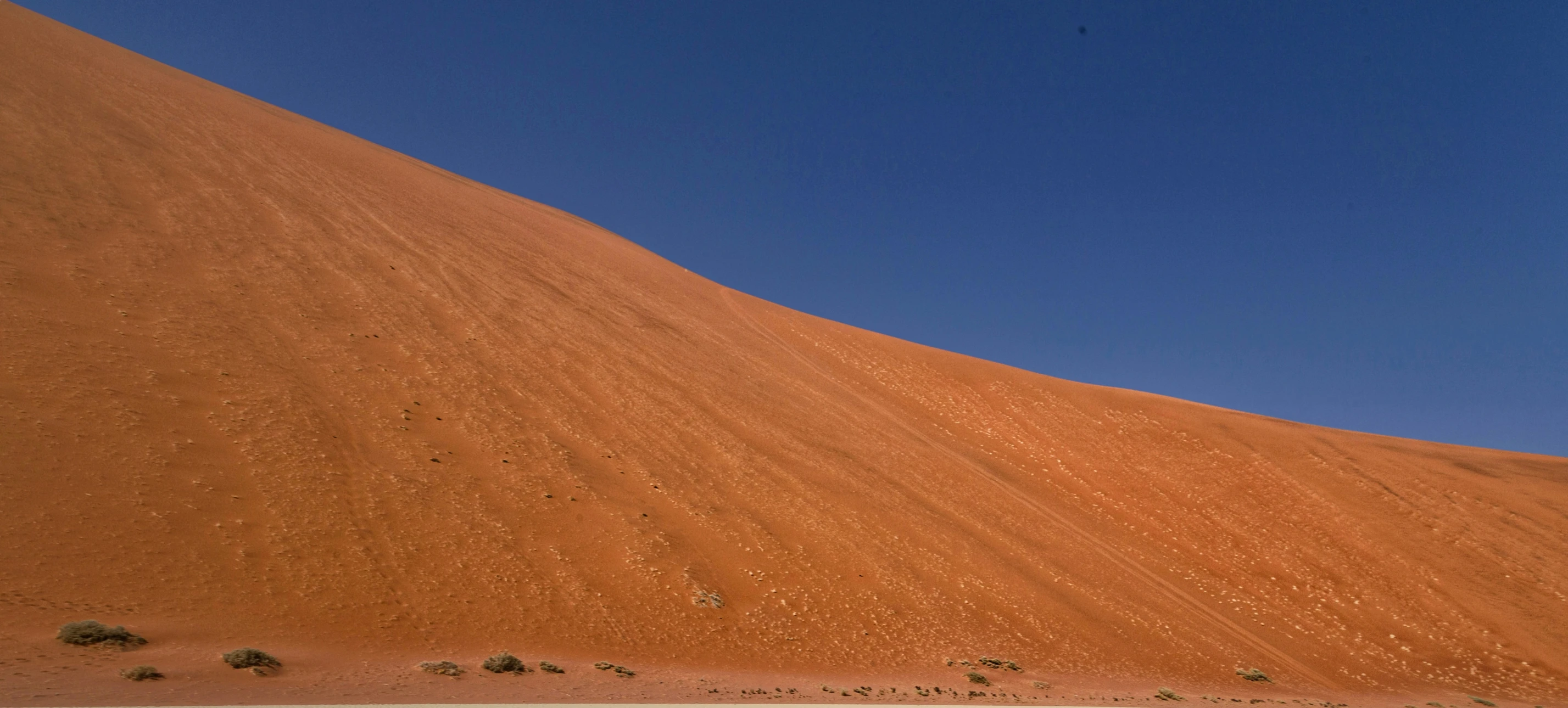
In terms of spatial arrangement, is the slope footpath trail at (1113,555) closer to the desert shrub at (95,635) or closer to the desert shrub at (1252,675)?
the desert shrub at (1252,675)

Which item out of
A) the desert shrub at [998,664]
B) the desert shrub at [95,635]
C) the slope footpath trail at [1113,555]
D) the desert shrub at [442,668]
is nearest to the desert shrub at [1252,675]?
the slope footpath trail at [1113,555]

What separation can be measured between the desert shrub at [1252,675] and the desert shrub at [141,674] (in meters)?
15.3

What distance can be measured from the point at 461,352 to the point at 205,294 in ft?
14.2

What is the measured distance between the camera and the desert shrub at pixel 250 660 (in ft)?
21.5

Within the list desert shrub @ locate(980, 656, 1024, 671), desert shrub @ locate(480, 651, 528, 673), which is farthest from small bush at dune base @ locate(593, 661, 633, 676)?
desert shrub @ locate(980, 656, 1024, 671)

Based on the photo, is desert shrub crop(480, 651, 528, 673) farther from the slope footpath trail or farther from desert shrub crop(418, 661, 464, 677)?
the slope footpath trail

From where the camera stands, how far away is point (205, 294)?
1304 centimetres

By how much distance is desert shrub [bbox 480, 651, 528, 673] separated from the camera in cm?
781

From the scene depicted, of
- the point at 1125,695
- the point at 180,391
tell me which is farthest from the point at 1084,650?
the point at 180,391

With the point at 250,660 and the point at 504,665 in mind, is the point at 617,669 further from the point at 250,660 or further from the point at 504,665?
the point at 250,660

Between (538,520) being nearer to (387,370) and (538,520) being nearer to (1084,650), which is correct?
(387,370)

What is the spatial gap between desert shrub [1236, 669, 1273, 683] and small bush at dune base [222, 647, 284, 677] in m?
14.6

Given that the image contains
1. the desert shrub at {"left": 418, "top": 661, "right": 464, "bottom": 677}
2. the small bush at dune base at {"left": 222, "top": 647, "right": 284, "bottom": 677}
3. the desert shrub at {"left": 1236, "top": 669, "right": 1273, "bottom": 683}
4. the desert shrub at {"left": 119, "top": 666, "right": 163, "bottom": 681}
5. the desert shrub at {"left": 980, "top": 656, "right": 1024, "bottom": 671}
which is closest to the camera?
the desert shrub at {"left": 119, "top": 666, "right": 163, "bottom": 681}

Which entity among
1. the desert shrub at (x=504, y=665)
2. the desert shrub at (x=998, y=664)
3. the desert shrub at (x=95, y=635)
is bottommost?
the desert shrub at (x=998, y=664)
